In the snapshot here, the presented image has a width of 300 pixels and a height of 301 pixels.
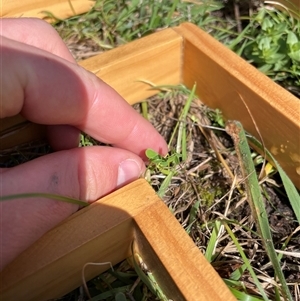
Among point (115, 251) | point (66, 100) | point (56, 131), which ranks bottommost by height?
point (115, 251)

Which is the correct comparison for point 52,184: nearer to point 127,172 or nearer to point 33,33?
point 127,172

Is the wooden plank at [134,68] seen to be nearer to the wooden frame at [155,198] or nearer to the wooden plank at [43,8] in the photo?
the wooden frame at [155,198]

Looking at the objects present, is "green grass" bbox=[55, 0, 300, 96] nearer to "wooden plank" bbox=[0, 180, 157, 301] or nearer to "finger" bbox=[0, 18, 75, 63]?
"finger" bbox=[0, 18, 75, 63]

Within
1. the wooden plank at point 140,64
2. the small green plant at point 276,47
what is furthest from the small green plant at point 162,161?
the small green plant at point 276,47

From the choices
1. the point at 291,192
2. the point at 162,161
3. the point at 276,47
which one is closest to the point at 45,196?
the point at 162,161

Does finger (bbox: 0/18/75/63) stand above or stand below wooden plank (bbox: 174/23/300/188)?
above

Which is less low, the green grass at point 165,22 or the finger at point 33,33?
the finger at point 33,33

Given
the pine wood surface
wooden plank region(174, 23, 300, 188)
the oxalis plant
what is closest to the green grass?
wooden plank region(174, 23, 300, 188)
